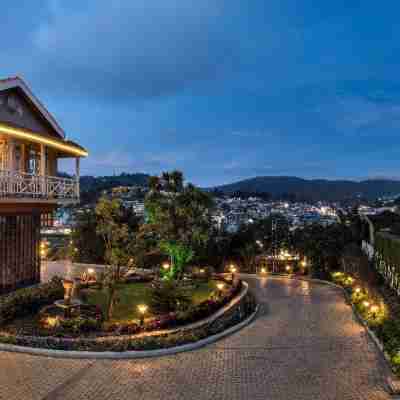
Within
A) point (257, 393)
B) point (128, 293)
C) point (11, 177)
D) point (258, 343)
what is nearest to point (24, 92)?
point (11, 177)

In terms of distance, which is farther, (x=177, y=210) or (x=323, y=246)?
(x=323, y=246)

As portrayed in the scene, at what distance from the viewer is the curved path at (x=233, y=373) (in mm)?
9008

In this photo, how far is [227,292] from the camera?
1827 cm

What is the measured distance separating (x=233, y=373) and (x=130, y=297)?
344 inches

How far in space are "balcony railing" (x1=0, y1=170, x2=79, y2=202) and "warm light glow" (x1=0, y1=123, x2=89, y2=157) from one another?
3.84ft

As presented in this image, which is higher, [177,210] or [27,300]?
[177,210]

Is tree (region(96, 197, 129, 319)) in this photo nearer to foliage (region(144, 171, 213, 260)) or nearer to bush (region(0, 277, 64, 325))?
bush (region(0, 277, 64, 325))

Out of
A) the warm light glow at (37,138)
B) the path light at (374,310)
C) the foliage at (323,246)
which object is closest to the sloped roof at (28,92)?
the warm light glow at (37,138)

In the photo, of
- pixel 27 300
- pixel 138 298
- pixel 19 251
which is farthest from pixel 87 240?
pixel 27 300

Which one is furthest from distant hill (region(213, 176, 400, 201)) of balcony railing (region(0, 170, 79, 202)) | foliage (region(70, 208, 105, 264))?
balcony railing (region(0, 170, 79, 202))

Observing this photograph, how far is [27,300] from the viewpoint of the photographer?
1425cm

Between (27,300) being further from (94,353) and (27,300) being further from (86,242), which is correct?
(86,242)

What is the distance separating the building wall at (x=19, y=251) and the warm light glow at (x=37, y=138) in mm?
2879

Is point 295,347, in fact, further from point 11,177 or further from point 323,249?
point 323,249
